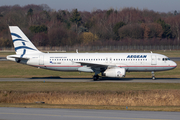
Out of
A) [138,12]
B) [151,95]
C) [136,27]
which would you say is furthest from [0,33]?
[151,95]

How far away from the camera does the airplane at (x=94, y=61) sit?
36719 millimetres

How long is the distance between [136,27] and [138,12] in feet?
163

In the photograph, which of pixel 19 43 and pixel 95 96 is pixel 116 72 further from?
pixel 19 43

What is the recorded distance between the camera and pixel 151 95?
84.8ft

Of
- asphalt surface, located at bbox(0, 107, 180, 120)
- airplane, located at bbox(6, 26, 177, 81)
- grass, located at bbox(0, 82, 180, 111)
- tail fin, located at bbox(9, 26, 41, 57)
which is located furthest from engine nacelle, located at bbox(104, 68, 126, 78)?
asphalt surface, located at bbox(0, 107, 180, 120)

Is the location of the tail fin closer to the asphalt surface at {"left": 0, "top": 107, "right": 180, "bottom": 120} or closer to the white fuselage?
the white fuselage

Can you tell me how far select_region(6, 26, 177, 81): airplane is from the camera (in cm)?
3672

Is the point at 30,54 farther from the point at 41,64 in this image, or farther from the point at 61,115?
the point at 61,115

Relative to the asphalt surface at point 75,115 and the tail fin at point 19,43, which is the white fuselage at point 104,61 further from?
the asphalt surface at point 75,115

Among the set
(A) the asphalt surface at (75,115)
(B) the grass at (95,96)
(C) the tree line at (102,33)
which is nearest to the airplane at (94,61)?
(B) the grass at (95,96)

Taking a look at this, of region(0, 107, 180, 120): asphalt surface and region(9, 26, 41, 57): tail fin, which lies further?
region(9, 26, 41, 57): tail fin

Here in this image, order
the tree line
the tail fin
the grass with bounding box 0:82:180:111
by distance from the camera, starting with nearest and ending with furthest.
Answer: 1. the grass with bounding box 0:82:180:111
2. the tail fin
3. the tree line

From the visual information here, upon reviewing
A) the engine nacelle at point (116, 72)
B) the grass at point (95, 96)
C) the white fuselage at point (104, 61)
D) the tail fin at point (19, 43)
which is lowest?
the grass at point (95, 96)

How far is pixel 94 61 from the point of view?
124 feet
